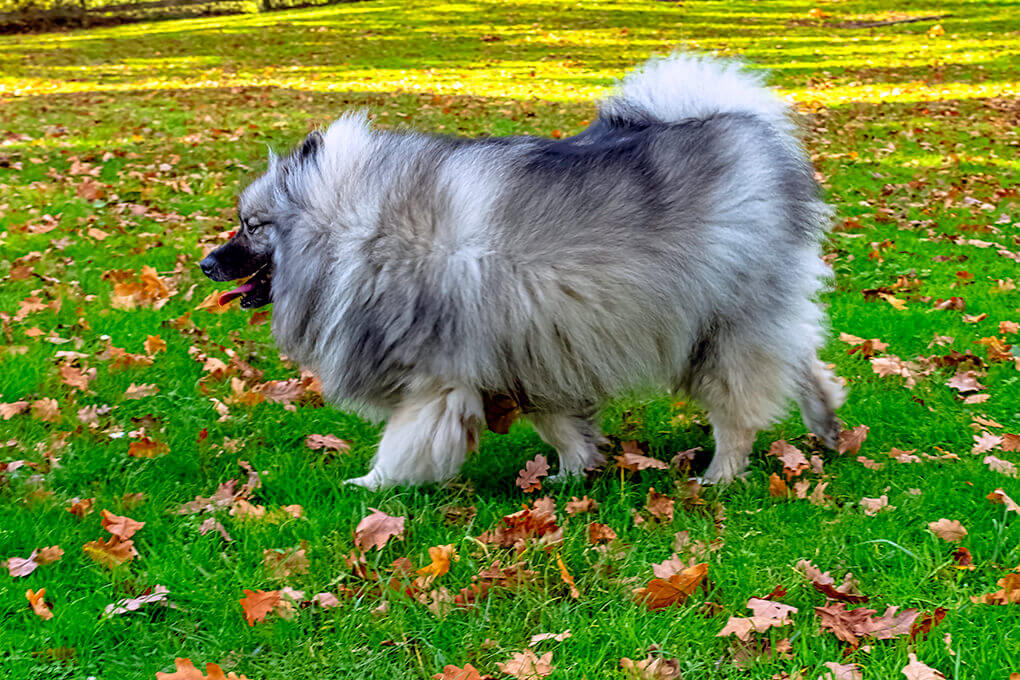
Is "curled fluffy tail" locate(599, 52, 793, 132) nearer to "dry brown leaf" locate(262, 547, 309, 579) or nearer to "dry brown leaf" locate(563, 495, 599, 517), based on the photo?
"dry brown leaf" locate(563, 495, 599, 517)

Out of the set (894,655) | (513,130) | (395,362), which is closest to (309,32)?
(513,130)

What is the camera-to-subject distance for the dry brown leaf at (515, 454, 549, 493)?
3.71 m

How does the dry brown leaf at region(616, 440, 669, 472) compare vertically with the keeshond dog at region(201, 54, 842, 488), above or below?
below

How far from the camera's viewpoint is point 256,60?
62.0 ft

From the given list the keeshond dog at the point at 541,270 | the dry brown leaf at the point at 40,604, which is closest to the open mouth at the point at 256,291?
the keeshond dog at the point at 541,270

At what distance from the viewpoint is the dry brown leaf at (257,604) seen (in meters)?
2.84

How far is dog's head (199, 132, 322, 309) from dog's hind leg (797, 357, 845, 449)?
7.55 feet

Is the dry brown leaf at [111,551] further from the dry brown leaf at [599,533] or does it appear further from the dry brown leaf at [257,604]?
the dry brown leaf at [599,533]

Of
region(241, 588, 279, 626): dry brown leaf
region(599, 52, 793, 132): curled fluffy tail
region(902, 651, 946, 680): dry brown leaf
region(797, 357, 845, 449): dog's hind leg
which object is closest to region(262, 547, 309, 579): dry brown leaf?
region(241, 588, 279, 626): dry brown leaf

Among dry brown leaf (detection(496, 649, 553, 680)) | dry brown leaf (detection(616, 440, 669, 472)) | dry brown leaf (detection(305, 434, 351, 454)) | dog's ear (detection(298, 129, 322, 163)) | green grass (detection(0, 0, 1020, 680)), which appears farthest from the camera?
dry brown leaf (detection(305, 434, 351, 454))

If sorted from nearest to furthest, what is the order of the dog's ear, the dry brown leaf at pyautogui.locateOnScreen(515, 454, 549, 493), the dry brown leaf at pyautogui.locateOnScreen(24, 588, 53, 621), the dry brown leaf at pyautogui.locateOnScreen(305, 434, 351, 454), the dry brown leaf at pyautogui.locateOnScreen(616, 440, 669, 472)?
the dry brown leaf at pyautogui.locateOnScreen(24, 588, 53, 621) < the dog's ear < the dry brown leaf at pyautogui.locateOnScreen(515, 454, 549, 493) < the dry brown leaf at pyautogui.locateOnScreen(616, 440, 669, 472) < the dry brown leaf at pyautogui.locateOnScreen(305, 434, 351, 454)

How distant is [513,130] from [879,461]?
8379mm

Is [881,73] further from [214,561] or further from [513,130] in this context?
[214,561]

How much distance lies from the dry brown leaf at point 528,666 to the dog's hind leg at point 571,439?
3.93ft
